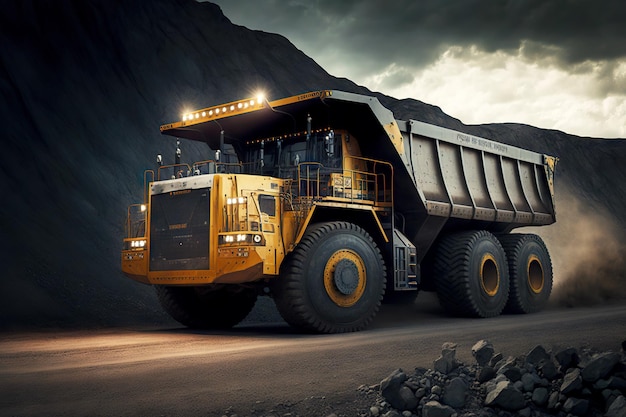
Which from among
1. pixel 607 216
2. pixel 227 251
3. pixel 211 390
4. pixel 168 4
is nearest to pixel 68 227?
pixel 227 251

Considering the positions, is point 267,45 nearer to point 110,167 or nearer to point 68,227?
point 110,167

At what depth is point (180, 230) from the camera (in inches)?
451

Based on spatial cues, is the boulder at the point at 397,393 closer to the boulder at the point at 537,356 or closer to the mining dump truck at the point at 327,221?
the boulder at the point at 537,356

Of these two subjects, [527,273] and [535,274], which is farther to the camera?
[535,274]

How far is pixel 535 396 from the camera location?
6.58 metres

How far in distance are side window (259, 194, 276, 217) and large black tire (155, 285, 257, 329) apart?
7.30ft

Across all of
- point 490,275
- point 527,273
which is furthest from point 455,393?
point 527,273

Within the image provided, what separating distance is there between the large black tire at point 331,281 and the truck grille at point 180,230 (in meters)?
1.34

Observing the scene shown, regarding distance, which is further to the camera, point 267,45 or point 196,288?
point 267,45

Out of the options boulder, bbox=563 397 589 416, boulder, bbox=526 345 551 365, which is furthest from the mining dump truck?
boulder, bbox=563 397 589 416

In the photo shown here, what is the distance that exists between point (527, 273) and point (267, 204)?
7706mm

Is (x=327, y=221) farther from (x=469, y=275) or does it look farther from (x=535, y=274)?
(x=535, y=274)

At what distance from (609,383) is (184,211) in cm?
697

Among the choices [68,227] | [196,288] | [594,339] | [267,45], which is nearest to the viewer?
[594,339]
